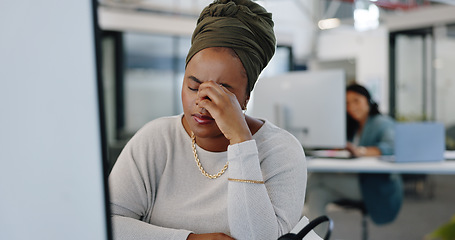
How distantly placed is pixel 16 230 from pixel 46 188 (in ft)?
0.20

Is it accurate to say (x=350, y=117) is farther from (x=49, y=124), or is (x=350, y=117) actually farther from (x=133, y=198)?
(x=49, y=124)

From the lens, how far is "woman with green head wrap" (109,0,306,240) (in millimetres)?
1015

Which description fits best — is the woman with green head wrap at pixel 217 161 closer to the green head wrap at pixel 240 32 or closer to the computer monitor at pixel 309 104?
the green head wrap at pixel 240 32

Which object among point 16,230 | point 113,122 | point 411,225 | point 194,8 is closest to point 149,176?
point 16,230

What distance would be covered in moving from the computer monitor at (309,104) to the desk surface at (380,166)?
155 millimetres

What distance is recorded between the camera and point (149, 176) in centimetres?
112

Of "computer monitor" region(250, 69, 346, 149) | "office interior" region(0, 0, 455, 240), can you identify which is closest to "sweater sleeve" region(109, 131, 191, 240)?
"computer monitor" region(250, 69, 346, 149)

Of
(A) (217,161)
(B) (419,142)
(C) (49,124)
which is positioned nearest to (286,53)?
(B) (419,142)

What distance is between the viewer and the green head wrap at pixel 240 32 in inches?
41.9

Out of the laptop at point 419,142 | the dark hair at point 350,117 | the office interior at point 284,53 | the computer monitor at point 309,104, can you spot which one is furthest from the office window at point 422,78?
the computer monitor at point 309,104

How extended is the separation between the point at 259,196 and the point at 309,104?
196 centimetres

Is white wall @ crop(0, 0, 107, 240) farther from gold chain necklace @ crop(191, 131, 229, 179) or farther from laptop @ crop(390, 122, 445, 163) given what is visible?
laptop @ crop(390, 122, 445, 163)

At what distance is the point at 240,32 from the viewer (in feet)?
3.51

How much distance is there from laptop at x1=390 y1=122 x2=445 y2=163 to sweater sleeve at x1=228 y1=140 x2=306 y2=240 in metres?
2.07
